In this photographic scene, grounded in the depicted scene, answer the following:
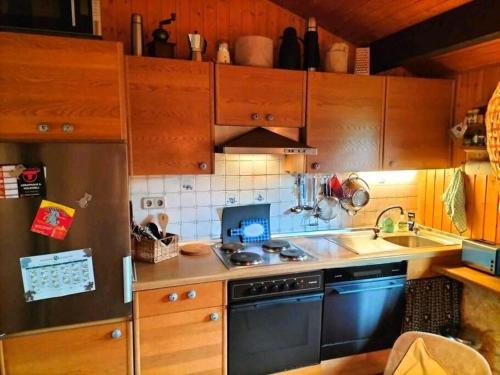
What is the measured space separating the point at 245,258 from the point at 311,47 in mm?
1412

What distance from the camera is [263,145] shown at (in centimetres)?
200

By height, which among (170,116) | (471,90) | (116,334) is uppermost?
(471,90)

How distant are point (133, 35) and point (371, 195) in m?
2.02

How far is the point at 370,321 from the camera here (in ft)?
7.20

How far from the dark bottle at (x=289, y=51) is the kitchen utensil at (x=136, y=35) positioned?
863mm

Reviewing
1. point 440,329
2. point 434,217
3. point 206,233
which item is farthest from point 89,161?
point 434,217

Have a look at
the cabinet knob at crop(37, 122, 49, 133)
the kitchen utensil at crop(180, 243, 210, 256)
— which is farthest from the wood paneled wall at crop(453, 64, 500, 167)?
the cabinet knob at crop(37, 122, 49, 133)

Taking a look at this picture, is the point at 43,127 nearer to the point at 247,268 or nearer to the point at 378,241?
the point at 247,268

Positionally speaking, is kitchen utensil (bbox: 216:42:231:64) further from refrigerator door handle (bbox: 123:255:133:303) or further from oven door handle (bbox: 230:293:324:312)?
oven door handle (bbox: 230:293:324:312)

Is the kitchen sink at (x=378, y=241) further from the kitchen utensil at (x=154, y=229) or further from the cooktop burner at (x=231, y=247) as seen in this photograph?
the kitchen utensil at (x=154, y=229)

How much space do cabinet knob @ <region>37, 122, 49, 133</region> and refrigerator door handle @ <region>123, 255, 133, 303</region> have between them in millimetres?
658

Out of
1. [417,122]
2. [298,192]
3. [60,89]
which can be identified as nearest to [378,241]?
[298,192]

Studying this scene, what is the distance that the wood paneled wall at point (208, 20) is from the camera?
2.10 metres

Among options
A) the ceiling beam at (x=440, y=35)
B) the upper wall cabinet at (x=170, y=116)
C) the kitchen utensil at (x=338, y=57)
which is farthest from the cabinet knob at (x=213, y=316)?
the ceiling beam at (x=440, y=35)
